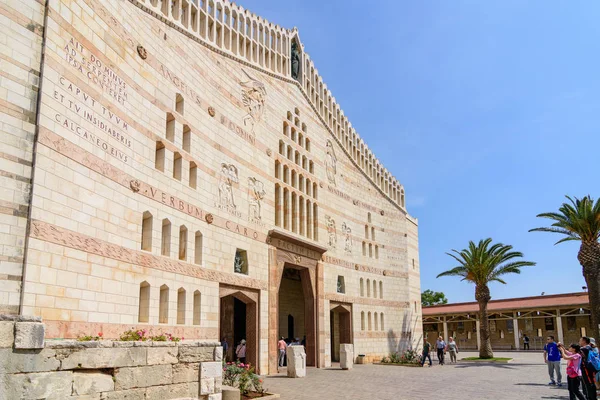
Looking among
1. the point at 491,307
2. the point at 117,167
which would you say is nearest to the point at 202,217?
the point at 117,167

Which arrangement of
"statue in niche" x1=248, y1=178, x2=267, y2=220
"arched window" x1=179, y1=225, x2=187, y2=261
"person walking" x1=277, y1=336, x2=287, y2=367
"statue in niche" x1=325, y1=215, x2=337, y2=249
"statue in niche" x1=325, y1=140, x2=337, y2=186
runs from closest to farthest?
1. "arched window" x1=179, y1=225, x2=187, y2=261
2. "statue in niche" x1=248, y1=178, x2=267, y2=220
3. "person walking" x1=277, y1=336, x2=287, y2=367
4. "statue in niche" x1=325, y1=215, x2=337, y2=249
5. "statue in niche" x1=325, y1=140, x2=337, y2=186

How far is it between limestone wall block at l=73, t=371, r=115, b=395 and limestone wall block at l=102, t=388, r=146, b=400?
0.08m

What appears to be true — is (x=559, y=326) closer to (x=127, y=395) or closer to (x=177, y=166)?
(x=177, y=166)

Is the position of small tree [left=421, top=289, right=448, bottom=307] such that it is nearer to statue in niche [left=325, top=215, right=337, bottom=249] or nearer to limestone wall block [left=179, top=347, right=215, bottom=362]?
statue in niche [left=325, top=215, right=337, bottom=249]

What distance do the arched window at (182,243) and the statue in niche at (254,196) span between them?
14.5 ft

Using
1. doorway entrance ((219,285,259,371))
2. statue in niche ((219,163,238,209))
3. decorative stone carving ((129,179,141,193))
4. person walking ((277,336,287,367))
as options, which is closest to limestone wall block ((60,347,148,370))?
decorative stone carving ((129,179,141,193))

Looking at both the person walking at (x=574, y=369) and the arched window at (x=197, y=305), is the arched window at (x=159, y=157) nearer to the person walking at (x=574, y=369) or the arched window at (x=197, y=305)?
the arched window at (x=197, y=305)

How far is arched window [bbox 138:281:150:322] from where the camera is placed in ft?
49.9

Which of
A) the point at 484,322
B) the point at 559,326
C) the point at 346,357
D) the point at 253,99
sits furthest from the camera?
the point at 559,326

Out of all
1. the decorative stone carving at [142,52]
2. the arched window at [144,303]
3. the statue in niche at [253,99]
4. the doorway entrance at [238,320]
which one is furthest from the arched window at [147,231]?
the statue in niche at [253,99]

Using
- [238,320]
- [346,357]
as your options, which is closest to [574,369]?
[346,357]

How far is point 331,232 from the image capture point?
28.6 metres

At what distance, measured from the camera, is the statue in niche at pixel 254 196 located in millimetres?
21775

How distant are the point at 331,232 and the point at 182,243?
12.5m
